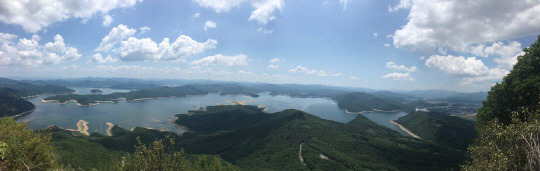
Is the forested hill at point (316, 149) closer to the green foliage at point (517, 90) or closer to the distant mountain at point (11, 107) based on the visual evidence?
the green foliage at point (517, 90)

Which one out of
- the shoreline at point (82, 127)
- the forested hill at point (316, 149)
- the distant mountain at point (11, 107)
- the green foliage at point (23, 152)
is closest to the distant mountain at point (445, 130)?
the forested hill at point (316, 149)

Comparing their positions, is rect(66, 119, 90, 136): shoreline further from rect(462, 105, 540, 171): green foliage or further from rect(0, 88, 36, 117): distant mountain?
rect(462, 105, 540, 171): green foliage

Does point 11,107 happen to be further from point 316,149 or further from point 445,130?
point 445,130

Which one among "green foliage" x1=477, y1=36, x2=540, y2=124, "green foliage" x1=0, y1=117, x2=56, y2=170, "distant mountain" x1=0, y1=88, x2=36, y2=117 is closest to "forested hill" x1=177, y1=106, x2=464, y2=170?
"green foliage" x1=477, y1=36, x2=540, y2=124

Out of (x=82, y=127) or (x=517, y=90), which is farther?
(x=82, y=127)

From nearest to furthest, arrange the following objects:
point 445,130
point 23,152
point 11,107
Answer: point 23,152
point 445,130
point 11,107

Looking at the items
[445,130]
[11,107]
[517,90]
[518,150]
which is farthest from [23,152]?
[11,107]
